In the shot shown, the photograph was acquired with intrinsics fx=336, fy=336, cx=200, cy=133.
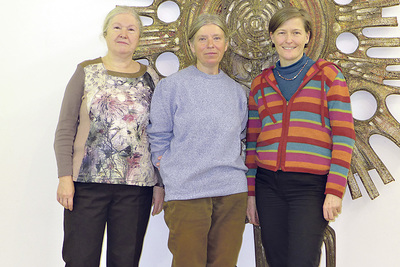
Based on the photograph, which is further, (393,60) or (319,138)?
(393,60)

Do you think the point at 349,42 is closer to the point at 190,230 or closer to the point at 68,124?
the point at 190,230

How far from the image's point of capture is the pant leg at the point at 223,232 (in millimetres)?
1019

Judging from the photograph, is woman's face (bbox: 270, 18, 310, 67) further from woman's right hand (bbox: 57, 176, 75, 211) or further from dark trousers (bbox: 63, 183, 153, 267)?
woman's right hand (bbox: 57, 176, 75, 211)

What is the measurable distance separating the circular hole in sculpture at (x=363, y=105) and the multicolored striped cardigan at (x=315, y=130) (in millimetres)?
372

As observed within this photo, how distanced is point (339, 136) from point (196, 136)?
407mm

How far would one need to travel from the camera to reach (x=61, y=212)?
4.73 ft

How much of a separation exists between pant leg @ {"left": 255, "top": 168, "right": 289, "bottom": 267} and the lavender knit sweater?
0.25 ft

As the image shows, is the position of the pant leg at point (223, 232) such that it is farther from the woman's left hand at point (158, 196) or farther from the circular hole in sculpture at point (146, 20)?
the circular hole in sculpture at point (146, 20)

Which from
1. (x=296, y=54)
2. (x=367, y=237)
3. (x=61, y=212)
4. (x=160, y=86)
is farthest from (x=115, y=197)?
(x=367, y=237)

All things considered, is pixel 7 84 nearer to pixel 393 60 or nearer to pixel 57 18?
pixel 57 18

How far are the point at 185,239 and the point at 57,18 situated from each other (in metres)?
1.07

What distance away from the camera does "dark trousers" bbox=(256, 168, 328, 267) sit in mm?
939

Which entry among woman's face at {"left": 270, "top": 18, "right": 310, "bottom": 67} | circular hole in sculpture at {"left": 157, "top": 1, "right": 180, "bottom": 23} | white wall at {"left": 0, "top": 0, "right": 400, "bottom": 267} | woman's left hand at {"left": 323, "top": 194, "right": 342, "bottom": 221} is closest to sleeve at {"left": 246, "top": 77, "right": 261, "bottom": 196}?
→ woman's face at {"left": 270, "top": 18, "right": 310, "bottom": 67}

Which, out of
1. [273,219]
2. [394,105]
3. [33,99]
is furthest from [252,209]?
[33,99]
